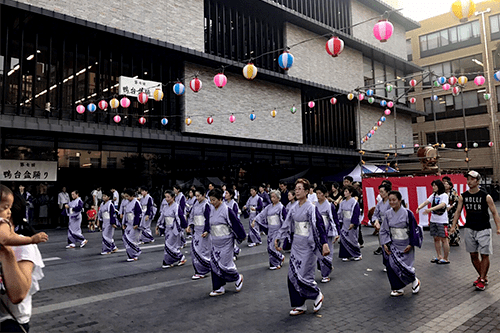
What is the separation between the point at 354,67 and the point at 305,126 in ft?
24.0

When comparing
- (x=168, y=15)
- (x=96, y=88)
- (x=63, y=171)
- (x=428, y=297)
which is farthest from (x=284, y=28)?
(x=428, y=297)

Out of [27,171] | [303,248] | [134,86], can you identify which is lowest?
[303,248]

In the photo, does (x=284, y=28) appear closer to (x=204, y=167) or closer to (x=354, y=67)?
(x=354, y=67)

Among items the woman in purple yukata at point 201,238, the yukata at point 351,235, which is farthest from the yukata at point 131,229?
the yukata at point 351,235

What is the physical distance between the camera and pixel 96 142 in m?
17.2

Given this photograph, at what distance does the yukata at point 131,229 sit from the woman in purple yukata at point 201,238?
2820 mm

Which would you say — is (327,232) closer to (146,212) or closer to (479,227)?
(479,227)

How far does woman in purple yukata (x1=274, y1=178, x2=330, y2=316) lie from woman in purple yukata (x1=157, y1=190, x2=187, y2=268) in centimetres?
386

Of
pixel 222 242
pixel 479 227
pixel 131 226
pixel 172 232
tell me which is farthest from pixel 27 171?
pixel 479 227

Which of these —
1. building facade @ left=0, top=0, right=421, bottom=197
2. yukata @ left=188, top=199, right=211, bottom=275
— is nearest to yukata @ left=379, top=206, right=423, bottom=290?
yukata @ left=188, top=199, right=211, bottom=275

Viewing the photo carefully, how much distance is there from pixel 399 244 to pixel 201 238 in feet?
12.5

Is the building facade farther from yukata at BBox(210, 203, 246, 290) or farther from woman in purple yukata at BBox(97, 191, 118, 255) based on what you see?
yukata at BBox(210, 203, 246, 290)

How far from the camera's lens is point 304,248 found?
5.34 metres

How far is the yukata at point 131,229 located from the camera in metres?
9.74
